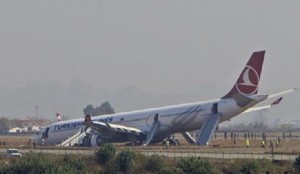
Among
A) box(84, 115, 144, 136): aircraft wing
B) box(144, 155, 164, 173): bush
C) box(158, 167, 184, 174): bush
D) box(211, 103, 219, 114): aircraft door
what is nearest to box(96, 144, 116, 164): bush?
box(144, 155, 164, 173): bush

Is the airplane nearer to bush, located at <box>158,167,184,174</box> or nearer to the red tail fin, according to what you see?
the red tail fin

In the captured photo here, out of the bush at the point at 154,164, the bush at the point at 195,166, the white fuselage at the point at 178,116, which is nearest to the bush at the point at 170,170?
the bush at the point at 195,166

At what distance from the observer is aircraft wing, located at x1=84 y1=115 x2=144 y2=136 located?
118694 mm

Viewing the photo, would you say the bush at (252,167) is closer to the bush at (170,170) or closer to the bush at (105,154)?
the bush at (170,170)

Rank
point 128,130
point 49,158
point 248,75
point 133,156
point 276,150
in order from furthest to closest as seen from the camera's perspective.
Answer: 1. point 128,130
2. point 248,75
3. point 276,150
4. point 49,158
5. point 133,156

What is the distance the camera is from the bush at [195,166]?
257 feet

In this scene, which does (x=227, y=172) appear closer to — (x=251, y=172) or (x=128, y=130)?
(x=251, y=172)

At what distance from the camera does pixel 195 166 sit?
259 ft

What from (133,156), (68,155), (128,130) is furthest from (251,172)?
(128,130)

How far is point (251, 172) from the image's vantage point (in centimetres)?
7819

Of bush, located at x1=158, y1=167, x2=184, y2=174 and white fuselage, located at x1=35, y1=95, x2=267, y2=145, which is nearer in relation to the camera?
bush, located at x1=158, y1=167, x2=184, y2=174

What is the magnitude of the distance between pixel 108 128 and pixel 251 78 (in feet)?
61.1

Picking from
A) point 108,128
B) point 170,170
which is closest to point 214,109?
point 108,128

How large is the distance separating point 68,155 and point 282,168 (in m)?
20.1
